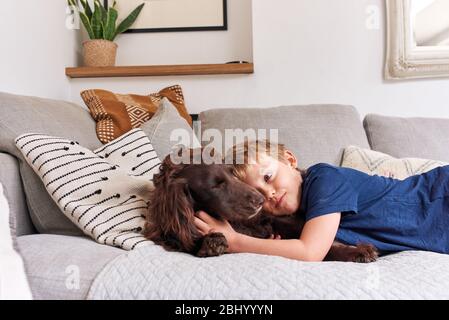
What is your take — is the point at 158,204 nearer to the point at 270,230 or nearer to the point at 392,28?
the point at 270,230

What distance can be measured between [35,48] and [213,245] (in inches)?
57.1

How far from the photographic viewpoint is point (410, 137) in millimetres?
1922

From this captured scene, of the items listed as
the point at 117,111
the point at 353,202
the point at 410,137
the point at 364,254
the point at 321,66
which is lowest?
the point at 364,254

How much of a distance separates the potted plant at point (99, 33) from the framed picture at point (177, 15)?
0.54 ft

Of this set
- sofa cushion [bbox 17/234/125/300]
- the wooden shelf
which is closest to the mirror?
the wooden shelf

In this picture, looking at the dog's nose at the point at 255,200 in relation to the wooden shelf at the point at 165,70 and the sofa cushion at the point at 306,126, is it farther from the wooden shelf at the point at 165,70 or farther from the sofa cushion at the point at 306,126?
the wooden shelf at the point at 165,70

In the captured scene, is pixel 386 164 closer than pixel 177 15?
Yes

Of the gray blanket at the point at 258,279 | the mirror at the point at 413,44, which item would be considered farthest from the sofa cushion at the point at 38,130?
the mirror at the point at 413,44

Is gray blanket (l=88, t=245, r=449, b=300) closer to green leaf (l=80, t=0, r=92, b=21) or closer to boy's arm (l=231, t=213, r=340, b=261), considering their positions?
boy's arm (l=231, t=213, r=340, b=261)

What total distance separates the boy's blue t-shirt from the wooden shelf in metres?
1.15

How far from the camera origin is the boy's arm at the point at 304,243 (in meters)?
1.08

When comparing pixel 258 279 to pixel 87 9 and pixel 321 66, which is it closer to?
pixel 321 66

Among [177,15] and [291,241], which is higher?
[177,15]

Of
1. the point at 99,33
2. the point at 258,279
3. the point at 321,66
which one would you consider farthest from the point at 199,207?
the point at 99,33
